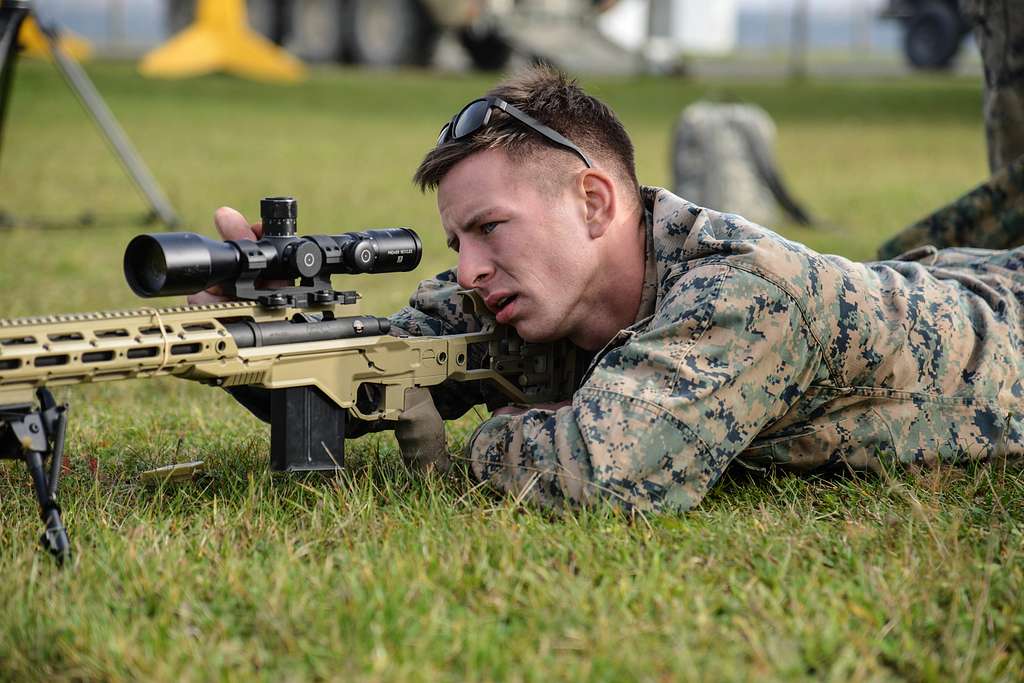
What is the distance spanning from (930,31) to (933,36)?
170 millimetres

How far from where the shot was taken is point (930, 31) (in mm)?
35688

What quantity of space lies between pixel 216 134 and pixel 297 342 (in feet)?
60.7

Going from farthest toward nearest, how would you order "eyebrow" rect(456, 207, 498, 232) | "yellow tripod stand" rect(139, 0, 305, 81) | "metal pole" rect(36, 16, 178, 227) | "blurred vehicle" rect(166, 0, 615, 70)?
"blurred vehicle" rect(166, 0, 615, 70)
"yellow tripod stand" rect(139, 0, 305, 81)
"metal pole" rect(36, 16, 178, 227)
"eyebrow" rect(456, 207, 498, 232)

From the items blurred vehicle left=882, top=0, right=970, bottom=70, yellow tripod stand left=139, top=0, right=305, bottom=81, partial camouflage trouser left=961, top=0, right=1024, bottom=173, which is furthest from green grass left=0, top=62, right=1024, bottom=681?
blurred vehicle left=882, top=0, right=970, bottom=70

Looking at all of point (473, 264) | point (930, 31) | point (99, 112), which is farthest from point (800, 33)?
point (473, 264)

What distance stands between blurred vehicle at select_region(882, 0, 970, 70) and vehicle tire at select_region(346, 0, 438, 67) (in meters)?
12.7

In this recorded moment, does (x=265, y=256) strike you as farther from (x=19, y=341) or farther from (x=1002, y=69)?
(x=1002, y=69)

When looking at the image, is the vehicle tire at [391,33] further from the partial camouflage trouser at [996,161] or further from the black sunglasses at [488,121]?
the black sunglasses at [488,121]

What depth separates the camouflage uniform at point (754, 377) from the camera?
3525 mm

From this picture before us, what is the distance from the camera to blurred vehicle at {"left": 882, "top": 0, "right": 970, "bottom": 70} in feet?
116

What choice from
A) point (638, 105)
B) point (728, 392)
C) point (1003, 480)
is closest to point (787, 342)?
point (728, 392)

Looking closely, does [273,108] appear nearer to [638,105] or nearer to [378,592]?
[638,105]

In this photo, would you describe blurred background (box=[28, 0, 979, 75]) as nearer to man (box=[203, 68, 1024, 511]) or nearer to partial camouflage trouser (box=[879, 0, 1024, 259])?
partial camouflage trouser (box=[879, 0, 1024, 259])

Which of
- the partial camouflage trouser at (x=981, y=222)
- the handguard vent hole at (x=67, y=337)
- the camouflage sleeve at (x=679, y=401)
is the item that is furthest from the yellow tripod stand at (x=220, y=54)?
the handguard vent hole at (x=67, y=337)
